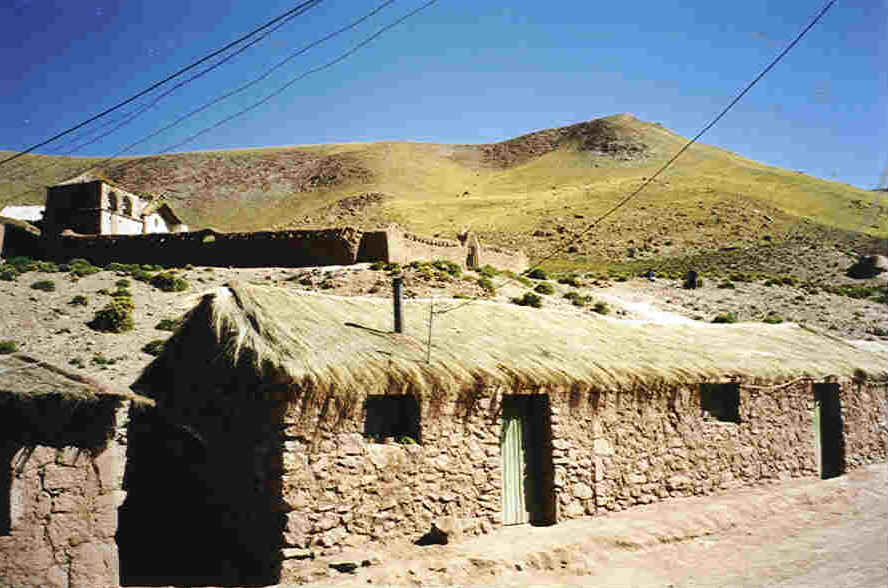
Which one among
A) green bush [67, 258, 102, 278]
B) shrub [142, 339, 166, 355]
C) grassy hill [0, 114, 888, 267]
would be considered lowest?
shrub [142, 339, 166, 355]

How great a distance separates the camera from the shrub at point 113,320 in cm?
2702

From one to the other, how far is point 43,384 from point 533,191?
96.0m

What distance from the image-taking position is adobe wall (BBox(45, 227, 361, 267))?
32844mm

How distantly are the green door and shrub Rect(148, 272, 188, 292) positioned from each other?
76.0 ft

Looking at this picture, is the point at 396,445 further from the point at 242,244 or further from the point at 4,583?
the point at 242,244

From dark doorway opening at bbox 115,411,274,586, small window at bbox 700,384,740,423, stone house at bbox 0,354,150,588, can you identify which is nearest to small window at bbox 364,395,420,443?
dark doorway opening at bbox 115,411,274,586

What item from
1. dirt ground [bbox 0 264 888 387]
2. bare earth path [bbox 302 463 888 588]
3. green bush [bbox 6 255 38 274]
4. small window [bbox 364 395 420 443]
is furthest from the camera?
green bush [bbox 6 255 38 274]

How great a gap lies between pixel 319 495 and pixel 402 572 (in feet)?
4.41

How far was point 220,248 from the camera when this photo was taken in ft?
113

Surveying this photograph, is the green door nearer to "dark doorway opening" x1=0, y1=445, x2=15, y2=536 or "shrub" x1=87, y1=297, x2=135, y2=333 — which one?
"dark doorway opening" x1=0, y1=445, x2=15, y2=536

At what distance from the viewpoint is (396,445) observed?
379 inches

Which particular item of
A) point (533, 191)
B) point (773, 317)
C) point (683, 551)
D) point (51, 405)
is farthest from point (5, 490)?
point (533, 191)

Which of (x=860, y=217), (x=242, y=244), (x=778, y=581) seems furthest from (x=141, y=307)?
(x=860, y=217)

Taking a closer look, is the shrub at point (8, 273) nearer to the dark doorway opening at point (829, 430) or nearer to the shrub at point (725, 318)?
the dark doorway opening at point (829, 430)
